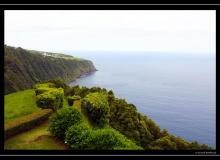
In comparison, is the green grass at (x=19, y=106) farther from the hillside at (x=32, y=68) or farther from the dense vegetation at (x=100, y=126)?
the hillside at (x=32, y=68)

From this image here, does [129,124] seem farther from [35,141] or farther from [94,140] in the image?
[94,140]

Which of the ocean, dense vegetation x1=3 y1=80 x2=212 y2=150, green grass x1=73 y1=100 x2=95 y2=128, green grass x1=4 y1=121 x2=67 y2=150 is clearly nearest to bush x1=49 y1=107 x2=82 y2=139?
dense vegetation x1=3 y1=80 x2=212 y2=150

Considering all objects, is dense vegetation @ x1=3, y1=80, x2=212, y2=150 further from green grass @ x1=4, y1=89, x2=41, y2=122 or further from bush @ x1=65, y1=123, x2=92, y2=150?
green grass @ x1=4, y1=89, x2=41, y2=122

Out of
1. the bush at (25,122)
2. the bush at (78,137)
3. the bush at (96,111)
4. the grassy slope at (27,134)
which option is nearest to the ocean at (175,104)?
the bush at (96,111)

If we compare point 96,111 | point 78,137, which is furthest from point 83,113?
point 78,137

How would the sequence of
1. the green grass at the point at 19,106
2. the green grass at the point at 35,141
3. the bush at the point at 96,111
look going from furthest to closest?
1. the bush at the point at 96,111
2. the green grass at the point at 19,106
3. the green grass at the point at 35,141
